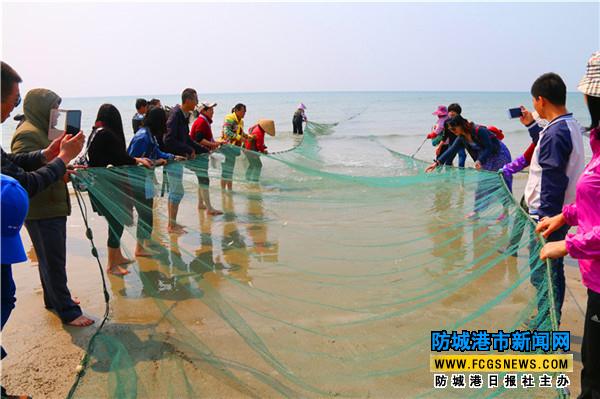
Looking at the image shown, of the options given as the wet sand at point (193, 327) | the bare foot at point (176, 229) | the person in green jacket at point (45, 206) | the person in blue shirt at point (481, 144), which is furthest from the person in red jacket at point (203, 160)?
the person in blue shirt at point (481, 144)

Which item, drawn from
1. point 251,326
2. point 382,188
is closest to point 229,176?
point 382,188

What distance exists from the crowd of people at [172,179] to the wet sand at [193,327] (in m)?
0.21

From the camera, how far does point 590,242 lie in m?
1.76

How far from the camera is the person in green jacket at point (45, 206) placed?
9.93ft

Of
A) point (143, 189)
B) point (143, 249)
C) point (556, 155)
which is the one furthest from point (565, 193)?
point (143, 189)

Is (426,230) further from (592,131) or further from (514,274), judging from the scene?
(592,131)

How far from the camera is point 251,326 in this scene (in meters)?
3.02

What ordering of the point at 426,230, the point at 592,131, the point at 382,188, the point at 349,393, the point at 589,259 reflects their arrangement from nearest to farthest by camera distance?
the point at 589,259, the point at 592,131, the point at 349,393, the point at 426,230, the point at 382,188

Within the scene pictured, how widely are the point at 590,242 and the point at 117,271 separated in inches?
139

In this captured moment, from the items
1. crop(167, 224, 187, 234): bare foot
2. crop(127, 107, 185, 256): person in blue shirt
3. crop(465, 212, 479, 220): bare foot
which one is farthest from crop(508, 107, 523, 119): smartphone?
crop(127, 107, 185, 256): person in blue shirt

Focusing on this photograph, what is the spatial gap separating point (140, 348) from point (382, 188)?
2.37 meters

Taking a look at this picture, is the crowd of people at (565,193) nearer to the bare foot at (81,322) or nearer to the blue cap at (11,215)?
the blue cap at (11,215)

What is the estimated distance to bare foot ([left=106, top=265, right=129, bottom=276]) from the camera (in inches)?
151

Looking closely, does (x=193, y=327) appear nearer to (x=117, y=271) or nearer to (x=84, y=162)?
(x=117, y=271)
